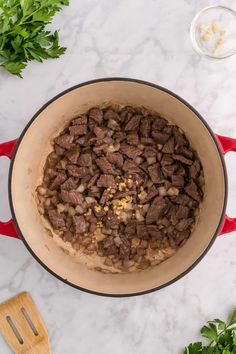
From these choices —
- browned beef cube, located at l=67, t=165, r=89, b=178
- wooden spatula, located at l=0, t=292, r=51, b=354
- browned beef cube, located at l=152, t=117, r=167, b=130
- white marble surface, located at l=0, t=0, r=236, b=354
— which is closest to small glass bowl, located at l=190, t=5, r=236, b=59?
white marble surface, located at l=0, t=0, r=236, b=354

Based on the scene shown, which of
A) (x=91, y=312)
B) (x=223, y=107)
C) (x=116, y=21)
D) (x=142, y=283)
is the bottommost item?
(x=91, y=312)

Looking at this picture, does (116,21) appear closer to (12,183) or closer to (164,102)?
(164,102)

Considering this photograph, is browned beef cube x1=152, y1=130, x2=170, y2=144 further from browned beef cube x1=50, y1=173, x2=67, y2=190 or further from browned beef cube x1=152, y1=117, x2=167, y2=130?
browned beef cube x1=50, y1=173, x2=67, y2=190

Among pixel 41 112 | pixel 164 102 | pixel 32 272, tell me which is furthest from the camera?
pixel 32 272

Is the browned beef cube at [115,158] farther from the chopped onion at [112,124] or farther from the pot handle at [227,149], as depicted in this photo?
the pot handle at [227,149]

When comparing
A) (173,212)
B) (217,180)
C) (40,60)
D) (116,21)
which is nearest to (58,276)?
(173,212)
